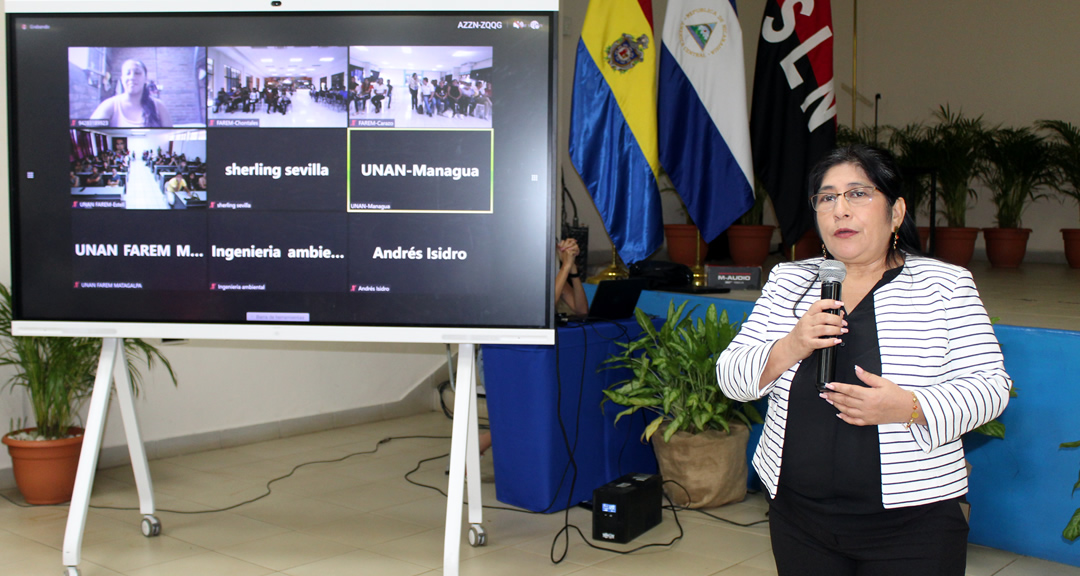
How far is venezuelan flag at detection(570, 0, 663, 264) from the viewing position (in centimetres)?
473

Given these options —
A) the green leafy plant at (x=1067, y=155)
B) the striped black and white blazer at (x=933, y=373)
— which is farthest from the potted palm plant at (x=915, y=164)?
the striped black and white blazer at (x=933, y=373)

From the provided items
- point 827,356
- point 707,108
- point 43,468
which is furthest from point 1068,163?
point 43,468

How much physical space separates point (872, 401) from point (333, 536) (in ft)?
7.66

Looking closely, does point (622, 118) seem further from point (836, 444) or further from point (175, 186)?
point (836, 444)

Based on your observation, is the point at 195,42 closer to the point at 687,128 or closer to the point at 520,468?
the point at 520,468

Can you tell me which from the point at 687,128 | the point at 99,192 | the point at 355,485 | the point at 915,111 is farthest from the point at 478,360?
the point at 915,111

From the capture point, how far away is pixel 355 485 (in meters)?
3.90

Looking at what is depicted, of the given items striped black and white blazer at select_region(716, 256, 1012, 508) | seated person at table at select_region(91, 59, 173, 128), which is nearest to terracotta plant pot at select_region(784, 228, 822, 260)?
seated person at table at select_region(91, 59, 173, 128)

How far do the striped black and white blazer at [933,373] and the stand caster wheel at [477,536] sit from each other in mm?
1686

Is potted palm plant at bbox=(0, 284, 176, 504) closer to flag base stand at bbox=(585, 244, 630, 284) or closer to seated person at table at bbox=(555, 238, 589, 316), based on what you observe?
seated person at table at bbox=(555, 238, 589, 316)

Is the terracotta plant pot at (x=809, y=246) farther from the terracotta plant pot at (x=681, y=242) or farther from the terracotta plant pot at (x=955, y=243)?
the terracotta plant pot at (x=681, y=242)

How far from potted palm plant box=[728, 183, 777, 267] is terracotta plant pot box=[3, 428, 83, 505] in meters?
5.22

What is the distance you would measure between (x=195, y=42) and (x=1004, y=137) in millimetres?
7696

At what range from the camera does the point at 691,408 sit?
11.1ft
